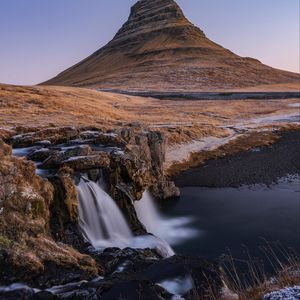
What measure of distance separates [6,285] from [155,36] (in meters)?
152

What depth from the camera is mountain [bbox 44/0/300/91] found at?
346 feet

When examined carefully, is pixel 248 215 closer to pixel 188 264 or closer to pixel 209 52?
pixel 188 264

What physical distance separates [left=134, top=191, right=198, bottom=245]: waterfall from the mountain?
73.2m

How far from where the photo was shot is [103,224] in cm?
1506

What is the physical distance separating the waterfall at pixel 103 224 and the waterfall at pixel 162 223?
1.69m

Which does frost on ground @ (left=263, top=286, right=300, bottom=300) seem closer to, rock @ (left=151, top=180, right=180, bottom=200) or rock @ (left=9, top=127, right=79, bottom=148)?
rock @ (left=9, top=127, right=79, bottom=148)

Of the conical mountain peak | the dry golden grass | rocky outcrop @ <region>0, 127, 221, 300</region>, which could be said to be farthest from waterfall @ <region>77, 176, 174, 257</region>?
the conical mountain peak

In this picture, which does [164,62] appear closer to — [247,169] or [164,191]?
[247,169]

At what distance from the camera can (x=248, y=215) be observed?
2092 centimetres

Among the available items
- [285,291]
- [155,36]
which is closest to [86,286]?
[285,291]

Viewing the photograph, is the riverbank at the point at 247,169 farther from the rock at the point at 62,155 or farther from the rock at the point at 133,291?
the rock at the point at 133,291

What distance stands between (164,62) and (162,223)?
4329 inches

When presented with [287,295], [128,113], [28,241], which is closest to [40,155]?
[28,241]

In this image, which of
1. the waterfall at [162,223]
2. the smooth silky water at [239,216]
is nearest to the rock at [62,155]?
the waterfall at [162,223]
